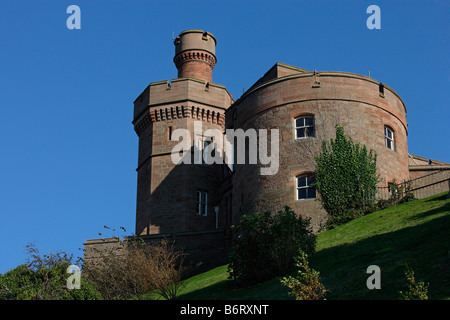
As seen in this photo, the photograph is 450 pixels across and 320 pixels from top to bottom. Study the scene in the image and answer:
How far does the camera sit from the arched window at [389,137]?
27.9 meters

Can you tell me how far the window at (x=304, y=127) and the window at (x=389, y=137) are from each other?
348 centimetres

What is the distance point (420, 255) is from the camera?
1476 centimetres

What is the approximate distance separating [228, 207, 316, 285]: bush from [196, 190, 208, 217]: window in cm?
1633

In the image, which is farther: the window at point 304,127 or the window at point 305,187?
the window at point 304,127

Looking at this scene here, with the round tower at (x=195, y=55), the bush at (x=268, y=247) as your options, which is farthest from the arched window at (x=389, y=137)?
the round tower at (x=195, y=55)

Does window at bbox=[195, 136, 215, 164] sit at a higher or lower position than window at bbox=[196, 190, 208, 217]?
higher

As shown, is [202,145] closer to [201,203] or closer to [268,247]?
[201,203]

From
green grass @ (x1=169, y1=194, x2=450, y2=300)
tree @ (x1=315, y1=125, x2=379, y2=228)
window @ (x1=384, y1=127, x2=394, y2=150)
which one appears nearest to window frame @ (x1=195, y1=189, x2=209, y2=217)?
tree @ (x1=315, y1=125, x2=379, y2=228)

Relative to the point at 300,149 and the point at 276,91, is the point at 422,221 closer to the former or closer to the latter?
the point at 300,149

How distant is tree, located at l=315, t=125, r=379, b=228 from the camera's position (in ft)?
83.4

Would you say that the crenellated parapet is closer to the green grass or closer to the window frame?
the window frame

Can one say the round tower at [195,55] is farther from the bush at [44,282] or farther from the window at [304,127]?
the bush at [44,282]

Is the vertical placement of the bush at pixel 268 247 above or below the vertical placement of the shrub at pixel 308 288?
above
